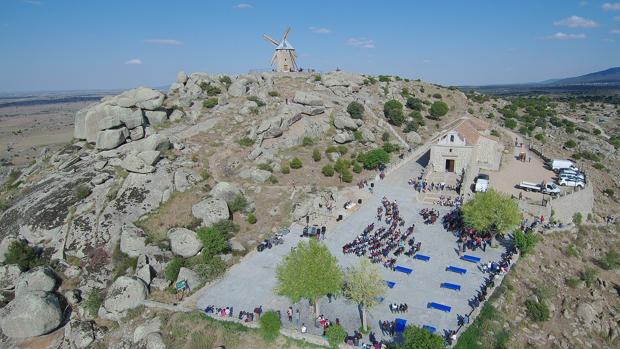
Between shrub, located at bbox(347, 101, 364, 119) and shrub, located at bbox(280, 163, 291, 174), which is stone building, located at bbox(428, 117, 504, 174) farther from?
shrub, located at bbox(347, 101, 364, 119)

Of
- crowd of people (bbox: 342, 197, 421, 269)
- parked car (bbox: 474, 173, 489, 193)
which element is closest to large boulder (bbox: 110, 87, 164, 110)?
crowd of people (bbox: 342, 197, 421, 269)

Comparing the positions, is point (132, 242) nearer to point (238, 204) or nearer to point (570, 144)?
point (238, 204)

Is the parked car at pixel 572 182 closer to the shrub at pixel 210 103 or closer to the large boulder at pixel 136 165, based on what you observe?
the large boulder at pixel 136 165

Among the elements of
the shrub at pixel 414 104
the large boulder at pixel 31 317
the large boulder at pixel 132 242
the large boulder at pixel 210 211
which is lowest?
the large boulder at pixel 31 317

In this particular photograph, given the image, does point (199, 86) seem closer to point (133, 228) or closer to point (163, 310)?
point (133, 228)

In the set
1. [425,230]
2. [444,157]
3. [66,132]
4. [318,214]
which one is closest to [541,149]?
[444,157]

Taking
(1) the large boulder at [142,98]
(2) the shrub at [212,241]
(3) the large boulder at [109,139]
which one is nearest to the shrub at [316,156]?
(2) the shrub at [212,241]
